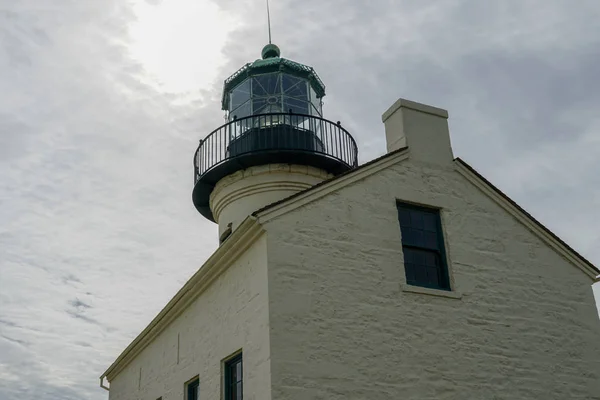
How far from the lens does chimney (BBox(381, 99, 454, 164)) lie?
13.2 m

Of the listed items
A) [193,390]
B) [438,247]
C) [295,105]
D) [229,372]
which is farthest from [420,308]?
[295,105]

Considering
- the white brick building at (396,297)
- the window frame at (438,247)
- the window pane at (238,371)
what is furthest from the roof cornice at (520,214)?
the window pane at (238,371)

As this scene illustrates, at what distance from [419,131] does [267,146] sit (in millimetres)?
4460

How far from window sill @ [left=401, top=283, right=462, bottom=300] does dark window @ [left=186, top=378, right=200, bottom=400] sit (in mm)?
4797

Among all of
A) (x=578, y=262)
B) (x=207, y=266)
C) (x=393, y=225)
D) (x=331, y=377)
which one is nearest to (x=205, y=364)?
(x=207, y=266)

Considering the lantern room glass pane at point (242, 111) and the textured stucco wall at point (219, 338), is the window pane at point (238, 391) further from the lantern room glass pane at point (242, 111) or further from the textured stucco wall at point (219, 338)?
the lantern room glass pane at point (242, 111)

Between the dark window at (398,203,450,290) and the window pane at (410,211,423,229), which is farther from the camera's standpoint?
the window pane at (410,211,423,229)

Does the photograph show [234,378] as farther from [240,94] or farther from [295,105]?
[240,94]

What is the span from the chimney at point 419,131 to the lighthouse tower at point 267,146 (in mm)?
3470

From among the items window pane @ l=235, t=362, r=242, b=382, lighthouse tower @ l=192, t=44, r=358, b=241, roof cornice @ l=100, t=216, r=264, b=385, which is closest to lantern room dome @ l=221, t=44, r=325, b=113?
lighthouse tower @ l=192, t=44, r=358, b=241

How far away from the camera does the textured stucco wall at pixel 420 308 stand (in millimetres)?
10570

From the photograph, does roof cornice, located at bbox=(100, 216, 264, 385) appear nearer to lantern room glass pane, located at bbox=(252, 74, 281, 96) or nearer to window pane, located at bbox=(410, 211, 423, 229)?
window pane, located at bbox=(410, 211, 423, 229)

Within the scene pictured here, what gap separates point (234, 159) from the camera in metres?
16.6

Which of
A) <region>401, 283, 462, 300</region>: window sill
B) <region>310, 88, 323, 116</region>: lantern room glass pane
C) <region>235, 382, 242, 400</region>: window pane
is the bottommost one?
<region>235, 382, 242, 400</region>: window pane
